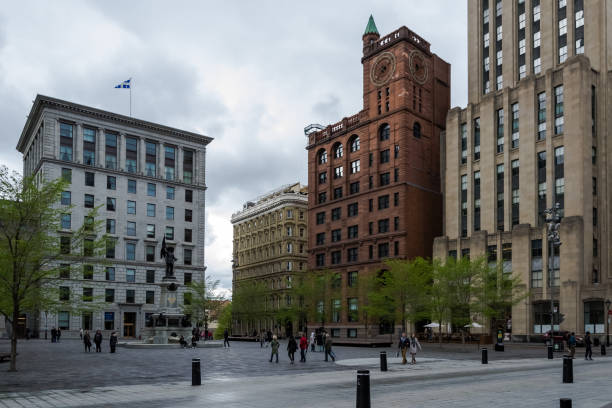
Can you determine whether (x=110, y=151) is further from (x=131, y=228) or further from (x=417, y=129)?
(x=417, y=129)

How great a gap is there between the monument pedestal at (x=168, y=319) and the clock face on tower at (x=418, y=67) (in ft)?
162

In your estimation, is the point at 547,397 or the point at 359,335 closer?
the point at 547,397

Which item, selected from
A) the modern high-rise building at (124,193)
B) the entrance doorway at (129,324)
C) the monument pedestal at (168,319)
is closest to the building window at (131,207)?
the modern high-rise building at (124,193)

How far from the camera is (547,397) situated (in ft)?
57.5

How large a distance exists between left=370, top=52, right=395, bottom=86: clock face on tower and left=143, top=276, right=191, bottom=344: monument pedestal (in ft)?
158

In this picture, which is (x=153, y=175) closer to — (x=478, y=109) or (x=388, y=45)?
(x=388, y=45)

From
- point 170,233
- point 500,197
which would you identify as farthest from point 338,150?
point 500,197

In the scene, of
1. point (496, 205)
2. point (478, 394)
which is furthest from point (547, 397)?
point (496, 205)

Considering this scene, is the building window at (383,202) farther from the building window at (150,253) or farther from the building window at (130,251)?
the building window at (130,251)

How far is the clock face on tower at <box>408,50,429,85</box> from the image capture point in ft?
285

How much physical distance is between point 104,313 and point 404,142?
48.7 meters

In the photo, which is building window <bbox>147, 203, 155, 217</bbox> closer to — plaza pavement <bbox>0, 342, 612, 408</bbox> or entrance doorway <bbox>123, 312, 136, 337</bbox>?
entrance doorway <bbox>123, 312, 136, 337</bbox>

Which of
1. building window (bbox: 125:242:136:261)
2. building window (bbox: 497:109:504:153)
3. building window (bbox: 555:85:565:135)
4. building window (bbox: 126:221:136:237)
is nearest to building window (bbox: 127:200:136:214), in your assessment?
building window (bbox: 126:221:136:237)

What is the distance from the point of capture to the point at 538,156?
71.9 metres
